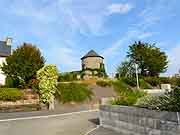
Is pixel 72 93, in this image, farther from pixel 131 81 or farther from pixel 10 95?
pixel 131 81

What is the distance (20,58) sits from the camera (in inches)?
1044

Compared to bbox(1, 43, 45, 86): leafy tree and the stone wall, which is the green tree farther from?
the stone wall

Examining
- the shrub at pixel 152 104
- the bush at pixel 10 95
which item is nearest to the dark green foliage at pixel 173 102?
the shrub at pixel 152 104

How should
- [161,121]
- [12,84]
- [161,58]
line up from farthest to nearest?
1. [161,58]
2. [12,84]
3. [161,121]

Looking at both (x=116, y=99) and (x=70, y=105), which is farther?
(x=70, y=105)

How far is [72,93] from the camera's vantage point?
2459 cm

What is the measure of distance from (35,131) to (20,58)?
16.2m

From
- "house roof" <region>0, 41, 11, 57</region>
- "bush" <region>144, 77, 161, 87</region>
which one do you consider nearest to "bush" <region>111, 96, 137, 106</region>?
"bush" <region>144, 77, 161, 87</region>

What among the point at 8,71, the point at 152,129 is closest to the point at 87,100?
the point at 8,71

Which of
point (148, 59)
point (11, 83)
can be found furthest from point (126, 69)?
point (11, 83)

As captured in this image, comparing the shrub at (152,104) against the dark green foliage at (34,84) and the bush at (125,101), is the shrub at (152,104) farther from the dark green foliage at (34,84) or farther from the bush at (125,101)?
the dark green foliage at (34,84)

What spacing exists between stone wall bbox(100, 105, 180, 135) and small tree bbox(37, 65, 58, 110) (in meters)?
11.3

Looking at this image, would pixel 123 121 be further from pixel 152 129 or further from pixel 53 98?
pixel 53 98

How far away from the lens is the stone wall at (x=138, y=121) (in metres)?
7.36
